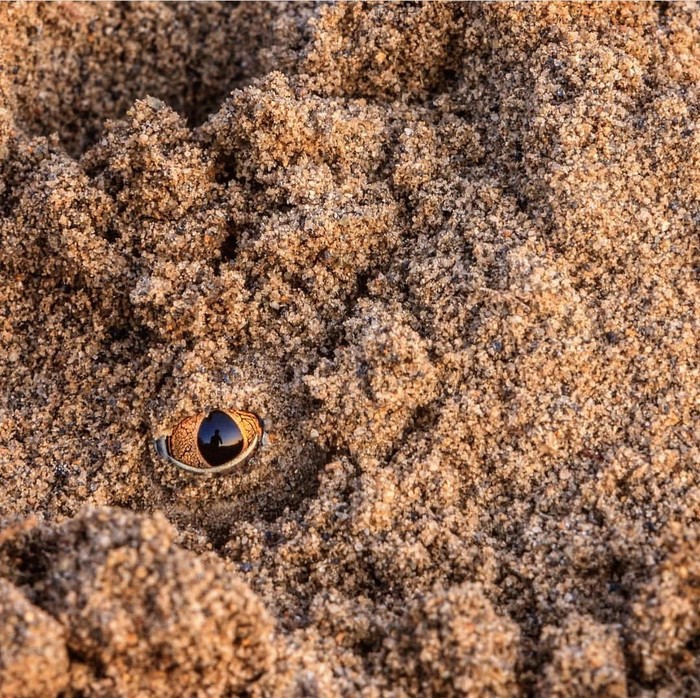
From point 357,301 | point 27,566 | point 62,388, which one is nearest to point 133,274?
point 62,388

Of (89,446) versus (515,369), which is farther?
(89,446)

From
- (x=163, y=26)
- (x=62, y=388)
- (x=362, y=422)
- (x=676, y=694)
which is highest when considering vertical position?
(x=163, y=26)

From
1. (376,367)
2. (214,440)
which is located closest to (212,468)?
(214,440)

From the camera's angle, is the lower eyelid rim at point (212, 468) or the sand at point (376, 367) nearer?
the sand at point (376, 367)

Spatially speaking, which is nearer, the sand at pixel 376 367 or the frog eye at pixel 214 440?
the sand at pixel 376 367

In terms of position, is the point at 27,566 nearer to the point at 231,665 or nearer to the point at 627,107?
the point at 231,665
